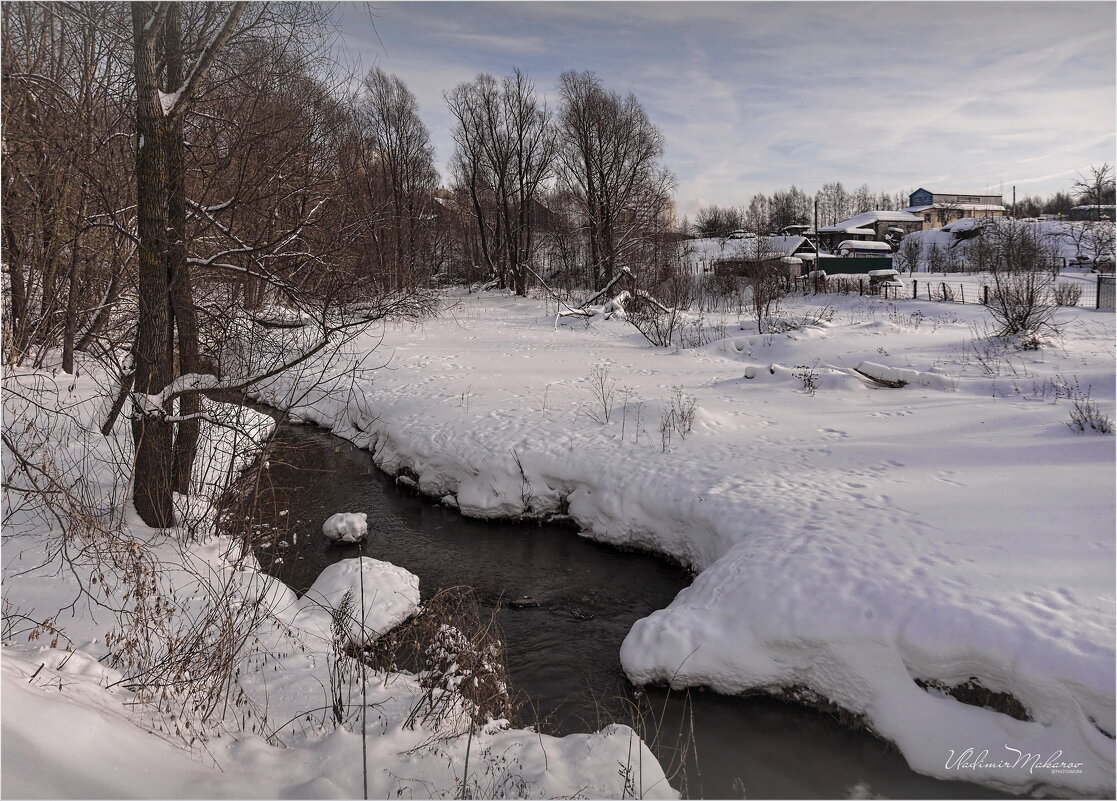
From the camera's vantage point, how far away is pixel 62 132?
7.30 meters

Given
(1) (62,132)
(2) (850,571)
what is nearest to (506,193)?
(1) (62,132)

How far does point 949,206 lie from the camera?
8431 centimetres

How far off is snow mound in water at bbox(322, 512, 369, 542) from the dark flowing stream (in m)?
0.12

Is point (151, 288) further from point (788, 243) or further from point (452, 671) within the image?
A: point (788, 243)

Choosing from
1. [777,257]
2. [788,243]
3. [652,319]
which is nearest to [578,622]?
[652,319]

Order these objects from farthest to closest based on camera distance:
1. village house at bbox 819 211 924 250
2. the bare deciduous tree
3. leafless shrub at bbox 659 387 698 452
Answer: village house at bbox 819 211 924 250 → the bare deciduous tree → leafless shrub at bbox 659 387 698 452

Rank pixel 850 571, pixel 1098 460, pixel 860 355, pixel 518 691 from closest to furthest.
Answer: pixel 518 691
pixel 850 571
pixel 1098 460
pixel 860 355

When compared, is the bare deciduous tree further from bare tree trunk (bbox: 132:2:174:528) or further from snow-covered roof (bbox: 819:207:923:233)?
snow-covered roof (bbox: 819:207:923:233)

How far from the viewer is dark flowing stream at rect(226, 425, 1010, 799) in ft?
15.9

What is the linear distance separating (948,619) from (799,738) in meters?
1.52

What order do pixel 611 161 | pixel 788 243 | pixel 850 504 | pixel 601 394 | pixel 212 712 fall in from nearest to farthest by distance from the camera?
pixel 212 712 < pixel 850 504 < pixel 601 394 < pixel 611 161 < pixel 788 243

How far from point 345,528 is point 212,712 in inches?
188

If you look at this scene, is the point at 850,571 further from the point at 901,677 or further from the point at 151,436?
the point at 151,436

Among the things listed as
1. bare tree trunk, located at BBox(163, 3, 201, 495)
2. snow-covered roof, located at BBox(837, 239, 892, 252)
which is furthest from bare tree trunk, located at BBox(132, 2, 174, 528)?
snow-covered roof, located at BBox(837, 239, 892, 252)
